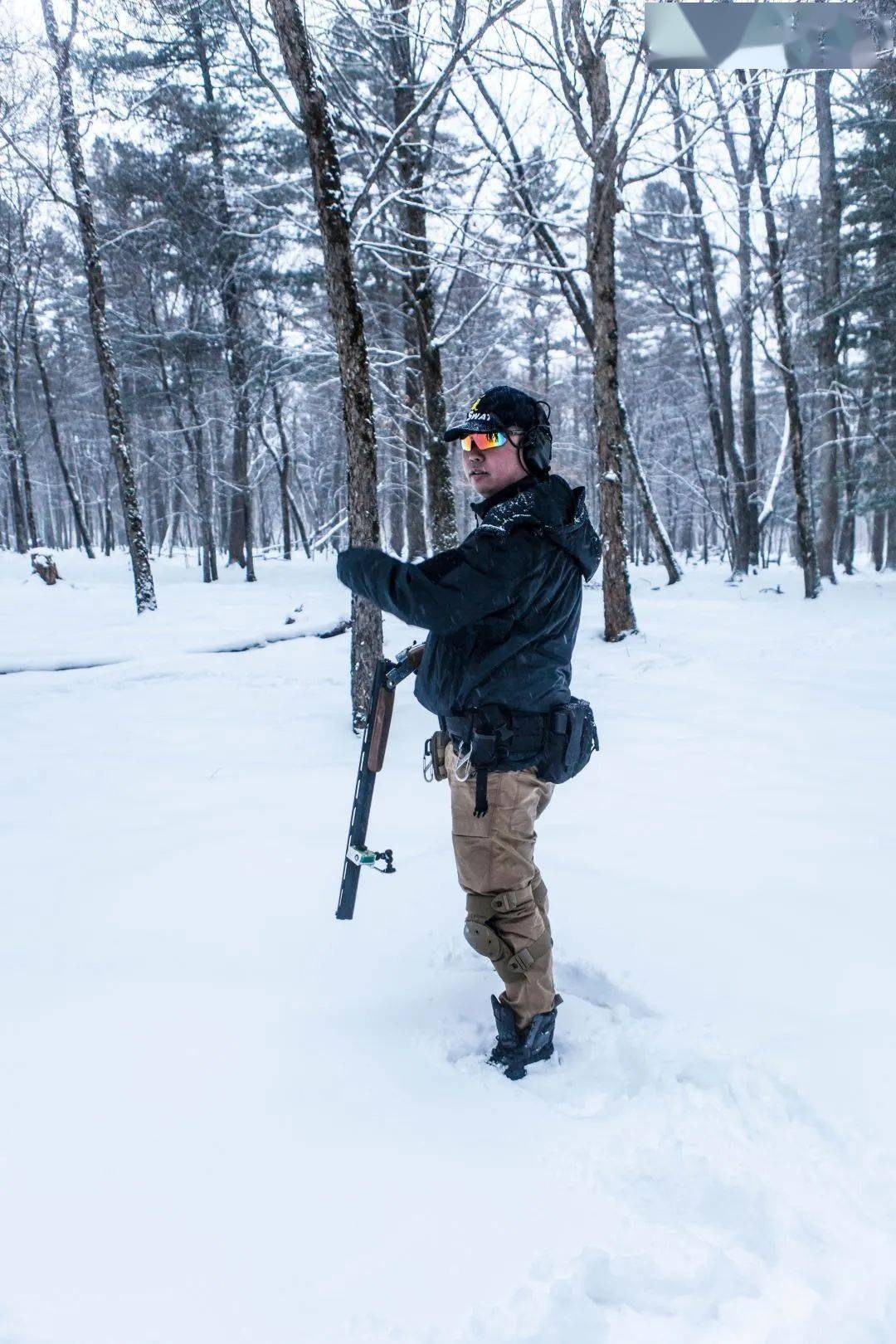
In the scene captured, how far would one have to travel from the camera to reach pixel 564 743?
100 inches

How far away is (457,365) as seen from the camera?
1847 cm

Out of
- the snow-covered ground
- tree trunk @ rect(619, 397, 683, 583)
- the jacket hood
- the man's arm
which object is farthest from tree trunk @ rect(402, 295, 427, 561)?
the man's arm

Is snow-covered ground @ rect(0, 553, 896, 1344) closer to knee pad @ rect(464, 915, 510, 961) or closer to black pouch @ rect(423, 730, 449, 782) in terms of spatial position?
knee pad @ rect(464, 915, 510, 961)

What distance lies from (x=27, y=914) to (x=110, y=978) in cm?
87

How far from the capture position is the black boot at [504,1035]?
2.66 metres

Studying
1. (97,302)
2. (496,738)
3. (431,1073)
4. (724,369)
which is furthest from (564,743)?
(724,369)

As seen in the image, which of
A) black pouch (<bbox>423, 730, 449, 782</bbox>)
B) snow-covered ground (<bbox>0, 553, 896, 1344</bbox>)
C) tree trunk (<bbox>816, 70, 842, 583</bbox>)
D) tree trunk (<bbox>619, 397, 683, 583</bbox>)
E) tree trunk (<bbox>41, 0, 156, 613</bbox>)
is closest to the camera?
snow-covered ground (<bbox>0, 553, 896, 1344</bbox>)

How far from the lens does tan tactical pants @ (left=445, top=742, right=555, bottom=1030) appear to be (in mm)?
2531

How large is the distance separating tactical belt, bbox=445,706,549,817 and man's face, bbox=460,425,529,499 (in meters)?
0.75

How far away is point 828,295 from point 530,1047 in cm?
2114

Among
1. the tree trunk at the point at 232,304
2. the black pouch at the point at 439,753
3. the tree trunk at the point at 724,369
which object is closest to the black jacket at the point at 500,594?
the black pouch at the point at 439,753

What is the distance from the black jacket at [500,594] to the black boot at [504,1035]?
1051 mm

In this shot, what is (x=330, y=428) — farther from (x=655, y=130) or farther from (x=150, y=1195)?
(x=150, y=1195)

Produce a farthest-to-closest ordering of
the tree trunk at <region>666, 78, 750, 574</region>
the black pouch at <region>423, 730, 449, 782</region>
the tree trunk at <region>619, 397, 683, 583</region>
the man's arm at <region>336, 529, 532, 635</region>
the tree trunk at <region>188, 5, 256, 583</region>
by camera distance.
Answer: the tree trunk at <region>188, 5, 256, 583</region>, the tree trunk at <region>666, 78, 750, 574</region>, the tree trunk at <region>619, 397, 683, 583</region>, the black pouch at <region>423, 730, 449, 782</region>, the man's arm at <region>336, 529, 532, 635</region>
